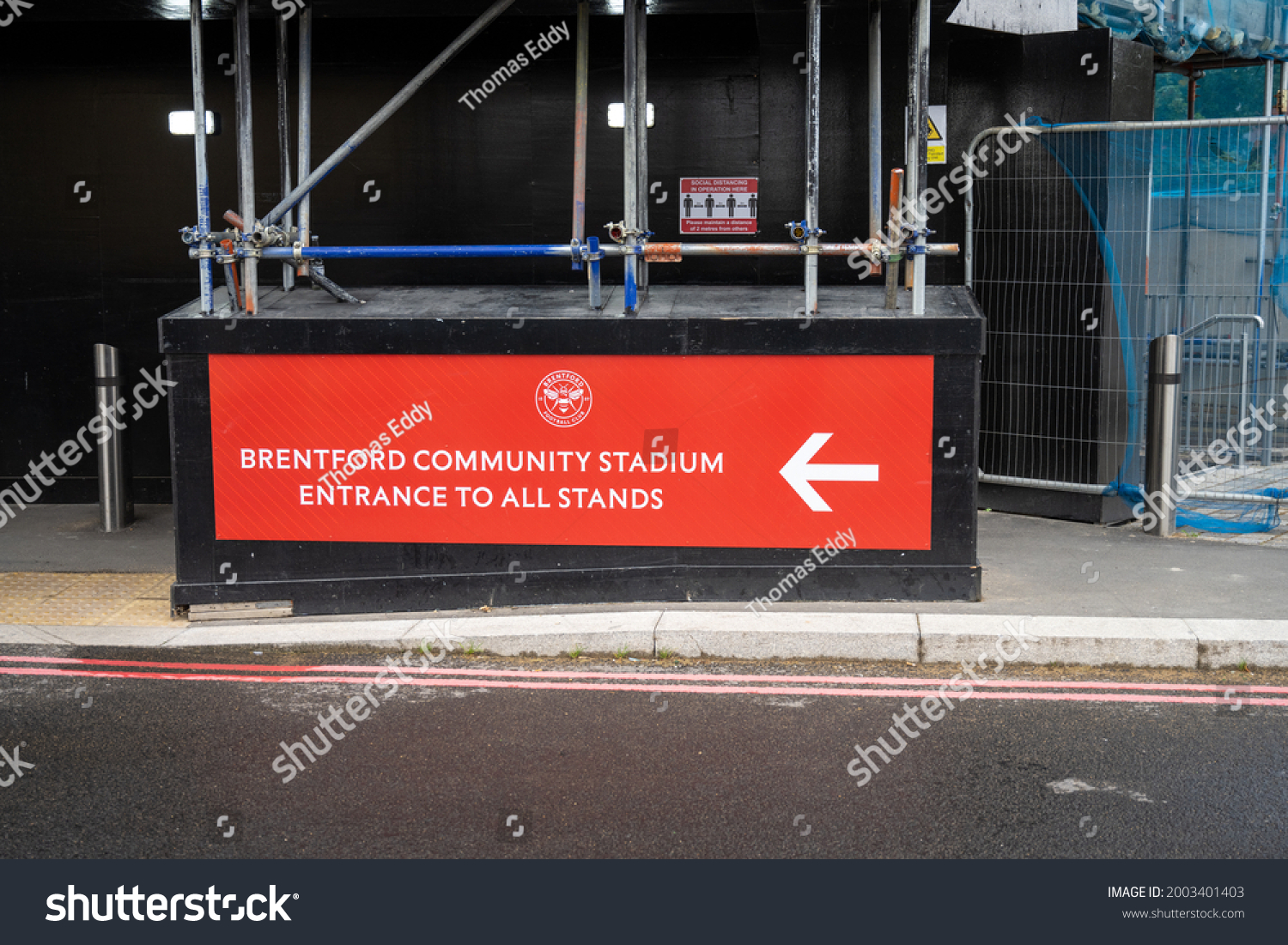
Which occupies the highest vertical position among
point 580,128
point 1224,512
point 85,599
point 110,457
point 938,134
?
point 938,134

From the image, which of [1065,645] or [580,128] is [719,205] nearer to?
[580,128]

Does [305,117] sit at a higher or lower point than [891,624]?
higher

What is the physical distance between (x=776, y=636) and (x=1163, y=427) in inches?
157

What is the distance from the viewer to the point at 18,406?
10281 millimetres

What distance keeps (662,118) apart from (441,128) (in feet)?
5.32

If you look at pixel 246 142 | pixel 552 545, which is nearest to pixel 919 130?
pixel 552 545

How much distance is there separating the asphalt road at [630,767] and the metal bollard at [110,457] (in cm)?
305

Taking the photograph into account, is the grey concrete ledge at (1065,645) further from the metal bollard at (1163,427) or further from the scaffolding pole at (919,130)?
the metal bollard at (1163,427)

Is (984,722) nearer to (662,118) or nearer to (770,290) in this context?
(770,290)

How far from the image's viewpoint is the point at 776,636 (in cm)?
655

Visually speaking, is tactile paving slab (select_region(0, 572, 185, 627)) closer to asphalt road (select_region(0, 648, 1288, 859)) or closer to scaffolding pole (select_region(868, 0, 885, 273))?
asphalt road (select_region(0, 648, 1288, 859))

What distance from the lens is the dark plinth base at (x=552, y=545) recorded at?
7.00 m

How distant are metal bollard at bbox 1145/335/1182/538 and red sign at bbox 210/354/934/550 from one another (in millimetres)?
2785

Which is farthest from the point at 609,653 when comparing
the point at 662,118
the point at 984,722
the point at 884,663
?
the point at 662,118
